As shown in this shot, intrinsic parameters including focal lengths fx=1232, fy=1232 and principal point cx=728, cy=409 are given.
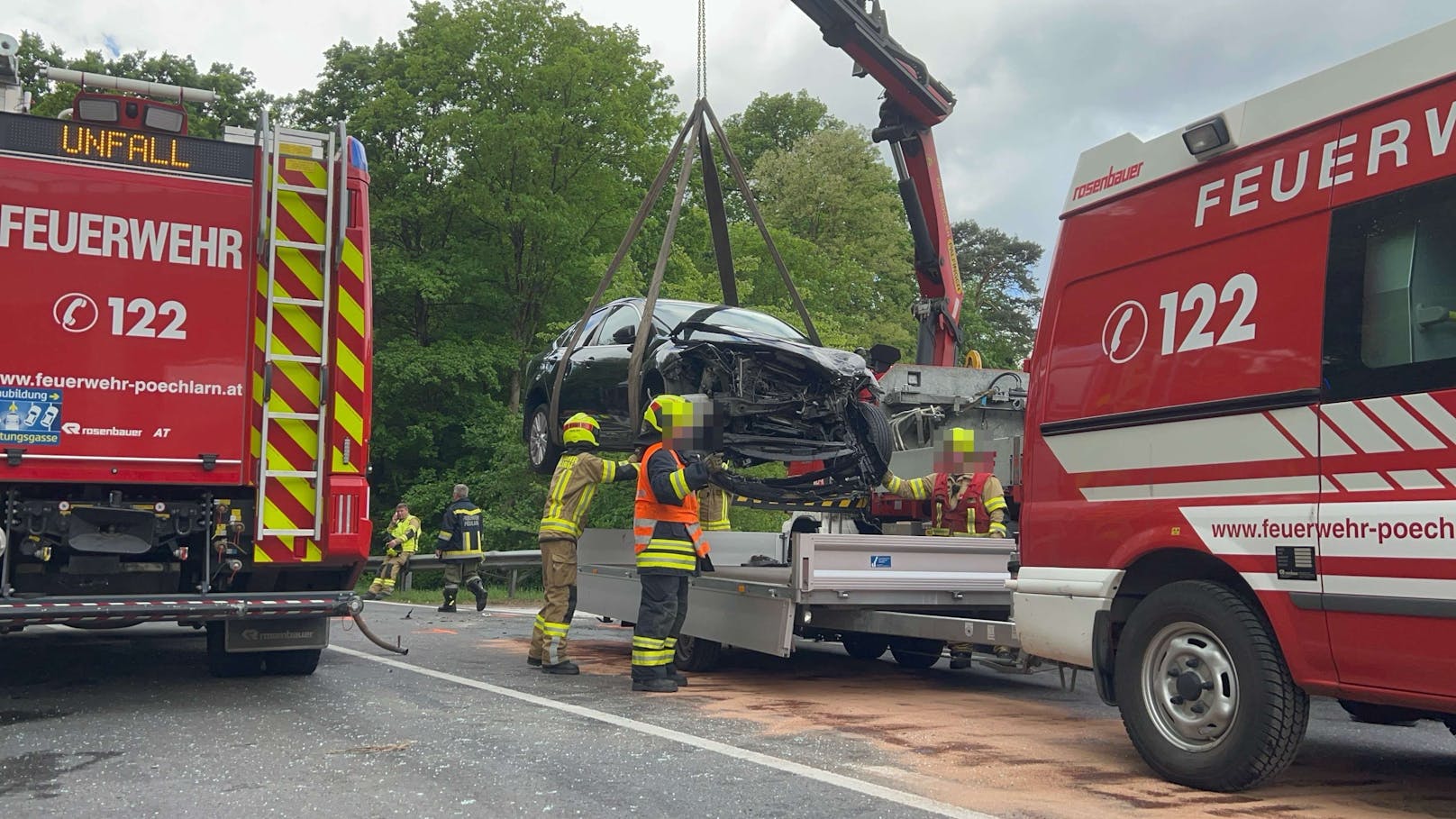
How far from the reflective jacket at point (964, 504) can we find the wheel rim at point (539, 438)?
3.30m

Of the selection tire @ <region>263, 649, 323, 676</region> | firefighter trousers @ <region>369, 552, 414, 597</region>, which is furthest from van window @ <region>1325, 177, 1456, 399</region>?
firefighter trousers @ <region>369, 552, 414, 597</region>

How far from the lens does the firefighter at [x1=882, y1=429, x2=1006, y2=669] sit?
8531mm

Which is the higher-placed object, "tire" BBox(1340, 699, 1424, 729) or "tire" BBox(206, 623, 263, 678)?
"tire" BBox(1340, 699, 1424, 729)

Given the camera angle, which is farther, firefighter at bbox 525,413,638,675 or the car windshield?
the car windshield

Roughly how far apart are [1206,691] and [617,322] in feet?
20.1

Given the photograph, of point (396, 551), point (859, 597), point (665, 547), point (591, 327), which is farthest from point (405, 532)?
point (859, 597)

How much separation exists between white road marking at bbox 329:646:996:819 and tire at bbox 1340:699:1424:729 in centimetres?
162

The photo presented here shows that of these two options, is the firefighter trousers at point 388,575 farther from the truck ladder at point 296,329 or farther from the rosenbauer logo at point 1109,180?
the rosenbauer logo at point 1109,180

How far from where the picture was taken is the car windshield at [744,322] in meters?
8.59

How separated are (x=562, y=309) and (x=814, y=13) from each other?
14.6 m

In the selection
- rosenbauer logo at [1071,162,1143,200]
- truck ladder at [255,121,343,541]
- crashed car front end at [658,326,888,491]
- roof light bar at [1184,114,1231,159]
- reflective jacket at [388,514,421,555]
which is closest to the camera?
roof light bar at [1184,114,1231,159]

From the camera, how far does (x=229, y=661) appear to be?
7730 millimetres

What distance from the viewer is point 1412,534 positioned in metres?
4.04

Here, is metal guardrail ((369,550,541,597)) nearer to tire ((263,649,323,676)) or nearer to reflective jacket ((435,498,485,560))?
reflective jacket ((435,498,485,560))
